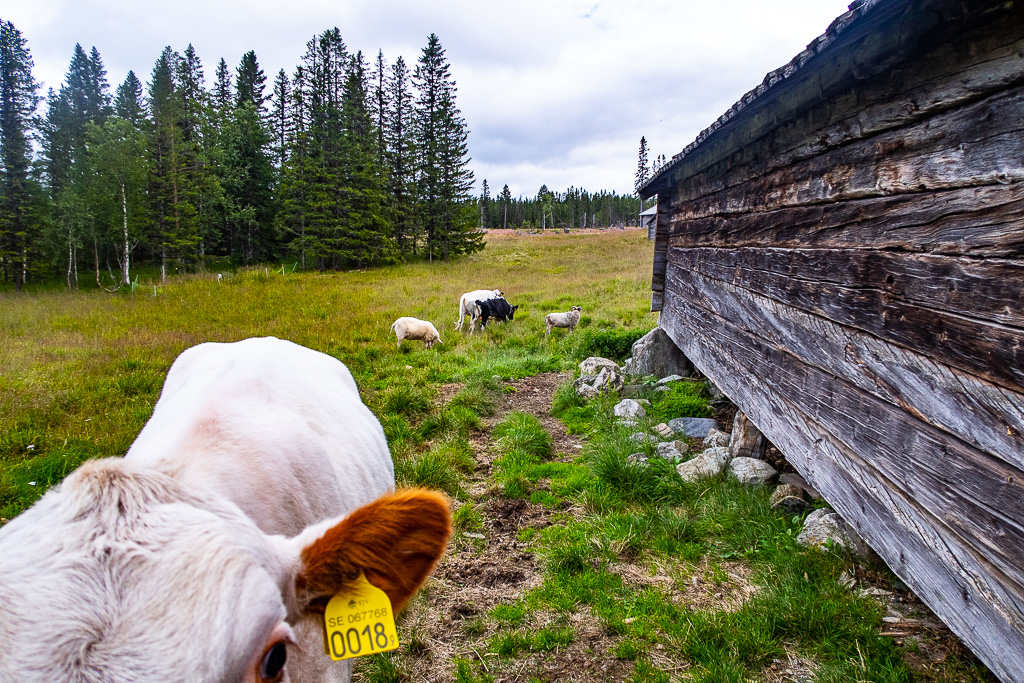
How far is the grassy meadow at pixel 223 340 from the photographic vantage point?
535cm

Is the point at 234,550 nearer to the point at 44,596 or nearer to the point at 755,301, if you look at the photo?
the point at 44,596

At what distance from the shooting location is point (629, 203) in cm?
10481

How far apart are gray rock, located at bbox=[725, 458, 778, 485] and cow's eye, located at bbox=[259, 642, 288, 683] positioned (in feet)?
13.3

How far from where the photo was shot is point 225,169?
38000 mm

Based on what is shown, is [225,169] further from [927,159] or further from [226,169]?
[927,159]

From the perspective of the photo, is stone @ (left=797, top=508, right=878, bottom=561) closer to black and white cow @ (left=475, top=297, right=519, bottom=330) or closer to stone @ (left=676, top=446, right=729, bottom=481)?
stone @ (left=676, top=446, right=729, bottom=481)

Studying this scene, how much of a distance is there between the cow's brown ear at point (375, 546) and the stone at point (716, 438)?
14.9 feet

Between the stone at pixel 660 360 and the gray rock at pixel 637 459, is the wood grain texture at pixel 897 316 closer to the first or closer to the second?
the gray rock at pixel 637 459

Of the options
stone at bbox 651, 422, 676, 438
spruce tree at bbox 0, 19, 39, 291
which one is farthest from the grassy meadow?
spruce tree at bbox 0, 19, 39, 291

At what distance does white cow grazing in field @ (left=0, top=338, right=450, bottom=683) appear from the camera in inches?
38.0

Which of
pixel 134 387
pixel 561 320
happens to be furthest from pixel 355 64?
pixel 134 387

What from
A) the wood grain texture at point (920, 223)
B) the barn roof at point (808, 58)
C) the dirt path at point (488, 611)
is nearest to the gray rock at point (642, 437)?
the dirt path at point (488, 611)

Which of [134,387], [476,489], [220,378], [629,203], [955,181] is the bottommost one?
[476,489]

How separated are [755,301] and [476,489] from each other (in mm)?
3334
